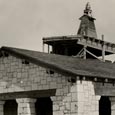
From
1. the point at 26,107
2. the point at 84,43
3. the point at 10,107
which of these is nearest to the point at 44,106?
the point at 10,107

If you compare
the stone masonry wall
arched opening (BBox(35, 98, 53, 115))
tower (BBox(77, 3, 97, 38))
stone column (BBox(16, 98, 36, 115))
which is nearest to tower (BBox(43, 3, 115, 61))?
tower (BBox(77, 3, 97, 38))

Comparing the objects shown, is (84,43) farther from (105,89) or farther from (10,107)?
(105,89)

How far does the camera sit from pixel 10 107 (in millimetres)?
19203

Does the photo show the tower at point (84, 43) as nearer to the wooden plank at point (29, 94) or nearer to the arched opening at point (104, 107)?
the arched opening at point (104, 107)

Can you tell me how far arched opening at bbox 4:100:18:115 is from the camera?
18.9 m

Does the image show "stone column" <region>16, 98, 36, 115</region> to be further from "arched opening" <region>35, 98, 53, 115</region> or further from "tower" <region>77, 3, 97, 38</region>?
"tower" <region>77, 3, 97, 38</region>

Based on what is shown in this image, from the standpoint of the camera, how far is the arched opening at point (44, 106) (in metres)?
18.9

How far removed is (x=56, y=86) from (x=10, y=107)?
416 cm

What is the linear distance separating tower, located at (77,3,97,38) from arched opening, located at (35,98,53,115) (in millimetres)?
12784

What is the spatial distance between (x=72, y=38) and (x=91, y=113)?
40.7ft

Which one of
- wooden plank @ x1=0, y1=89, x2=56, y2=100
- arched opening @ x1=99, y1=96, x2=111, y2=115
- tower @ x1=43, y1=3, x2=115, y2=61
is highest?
tower @ x1=43, y1=3, x2=115, y2=61

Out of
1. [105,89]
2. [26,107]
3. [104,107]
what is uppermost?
[105,89]

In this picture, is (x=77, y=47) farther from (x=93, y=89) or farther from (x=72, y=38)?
(x=93, y=89)

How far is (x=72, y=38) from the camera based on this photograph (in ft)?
90.4
